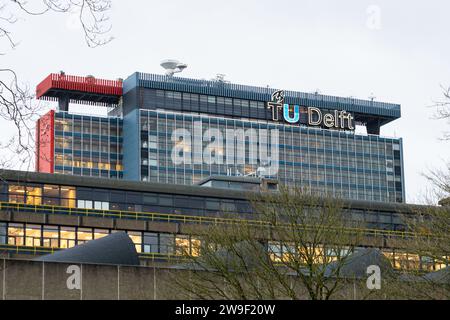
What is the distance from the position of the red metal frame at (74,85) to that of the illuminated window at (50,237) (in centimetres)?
10047

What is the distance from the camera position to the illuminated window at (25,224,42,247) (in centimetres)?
8888

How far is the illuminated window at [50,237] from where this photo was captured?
89.8 meters

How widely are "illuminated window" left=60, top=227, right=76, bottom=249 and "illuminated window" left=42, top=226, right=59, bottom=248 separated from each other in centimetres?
53

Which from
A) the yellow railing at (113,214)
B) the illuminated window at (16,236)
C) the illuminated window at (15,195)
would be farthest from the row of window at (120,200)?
the illuminated window at (16,236)

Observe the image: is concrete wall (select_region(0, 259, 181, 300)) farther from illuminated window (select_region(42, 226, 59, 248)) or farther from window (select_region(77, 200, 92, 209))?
window (select_region(77, 200, 92, 209))

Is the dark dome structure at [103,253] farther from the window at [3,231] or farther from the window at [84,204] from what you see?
Result: the window at [84,204]

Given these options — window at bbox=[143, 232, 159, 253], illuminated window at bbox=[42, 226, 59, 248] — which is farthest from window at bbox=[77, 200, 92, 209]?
illuminated window at bbox=[42, 226, 59, 248]

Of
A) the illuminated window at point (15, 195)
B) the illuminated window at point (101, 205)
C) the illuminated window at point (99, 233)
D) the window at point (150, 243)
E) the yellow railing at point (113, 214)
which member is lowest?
the window at point (150, 243)

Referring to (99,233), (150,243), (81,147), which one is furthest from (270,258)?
(81,147)

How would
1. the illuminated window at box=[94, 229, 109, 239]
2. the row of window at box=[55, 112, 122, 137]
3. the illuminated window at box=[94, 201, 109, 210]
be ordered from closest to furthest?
the illuminated window at box=[94, 229, 109, 239] < the illuminated window at box=[94, 201, 109, 210] < the row of window at box=[55, 112, 122, 137]

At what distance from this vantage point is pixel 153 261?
89312 mm

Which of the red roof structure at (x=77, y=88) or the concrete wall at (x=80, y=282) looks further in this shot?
the red roof structure at (x=77, y=88)

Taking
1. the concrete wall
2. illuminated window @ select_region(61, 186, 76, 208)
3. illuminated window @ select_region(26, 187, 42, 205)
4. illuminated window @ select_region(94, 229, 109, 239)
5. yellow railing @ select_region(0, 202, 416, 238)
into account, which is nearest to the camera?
the concrete wall

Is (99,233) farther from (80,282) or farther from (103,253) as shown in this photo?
(80,282)
